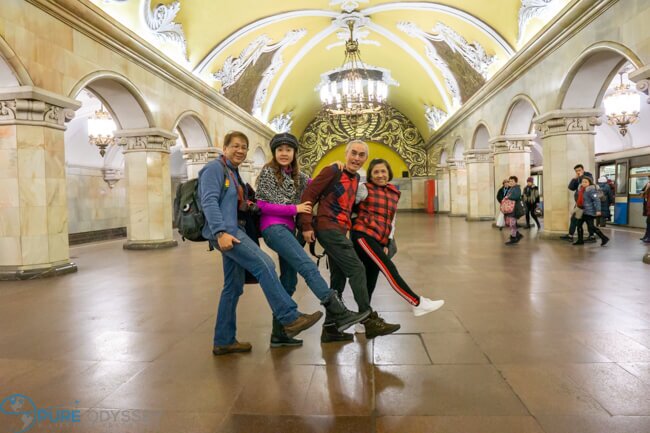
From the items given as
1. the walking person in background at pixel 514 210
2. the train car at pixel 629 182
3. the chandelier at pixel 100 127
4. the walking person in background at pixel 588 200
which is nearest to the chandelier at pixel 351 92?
the chandelier at pixel 100 127

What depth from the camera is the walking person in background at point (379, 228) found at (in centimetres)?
327

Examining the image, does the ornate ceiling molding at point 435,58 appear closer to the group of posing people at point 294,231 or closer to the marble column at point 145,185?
the marble column at point 145,185

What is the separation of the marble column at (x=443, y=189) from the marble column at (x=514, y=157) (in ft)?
36.5

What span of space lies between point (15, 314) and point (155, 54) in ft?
22.2

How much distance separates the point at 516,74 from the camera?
36.2 feet

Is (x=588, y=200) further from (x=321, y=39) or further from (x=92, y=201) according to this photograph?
(x=92, y=201)

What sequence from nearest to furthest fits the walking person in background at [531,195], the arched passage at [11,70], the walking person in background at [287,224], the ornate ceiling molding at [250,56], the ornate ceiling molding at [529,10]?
1. the walking person in background at [287,224]
2. the arched passage at [11,70]
3. the ornate ceiling molding at [529,10]
4. the walking person in background at [531,195]
5. the ornate ceiling molding at [250,56]

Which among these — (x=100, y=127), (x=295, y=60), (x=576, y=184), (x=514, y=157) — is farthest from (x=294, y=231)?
(x=295, y=60)

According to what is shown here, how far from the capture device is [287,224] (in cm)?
298

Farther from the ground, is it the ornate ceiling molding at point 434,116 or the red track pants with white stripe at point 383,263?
the ornate ceiling molding at point 434,116

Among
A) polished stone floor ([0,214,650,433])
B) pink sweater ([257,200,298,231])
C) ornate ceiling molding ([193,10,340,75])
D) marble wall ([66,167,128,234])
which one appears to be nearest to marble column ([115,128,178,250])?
ornate ceiling molding ([193,10,340,75])

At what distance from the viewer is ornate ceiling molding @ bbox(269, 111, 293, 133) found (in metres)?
21.0

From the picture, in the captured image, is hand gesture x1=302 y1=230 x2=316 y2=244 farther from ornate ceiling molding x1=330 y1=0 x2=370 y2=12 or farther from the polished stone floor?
ornate ceiling molding x1=330 y1=0 x2=370 y2=12

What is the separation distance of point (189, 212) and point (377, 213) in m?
1.41
